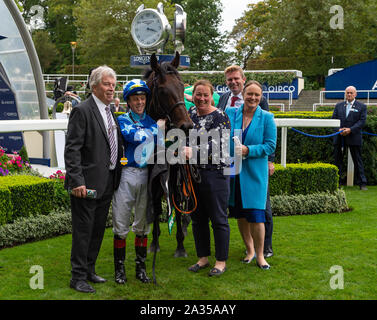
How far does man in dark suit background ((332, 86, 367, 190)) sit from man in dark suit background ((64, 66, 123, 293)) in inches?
231

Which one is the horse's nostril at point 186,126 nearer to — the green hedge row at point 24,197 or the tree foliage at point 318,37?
the green hedge row at point 24,197

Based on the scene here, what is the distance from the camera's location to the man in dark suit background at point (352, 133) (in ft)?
28.0

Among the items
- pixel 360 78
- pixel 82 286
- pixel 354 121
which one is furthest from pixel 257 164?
pixel 360 78

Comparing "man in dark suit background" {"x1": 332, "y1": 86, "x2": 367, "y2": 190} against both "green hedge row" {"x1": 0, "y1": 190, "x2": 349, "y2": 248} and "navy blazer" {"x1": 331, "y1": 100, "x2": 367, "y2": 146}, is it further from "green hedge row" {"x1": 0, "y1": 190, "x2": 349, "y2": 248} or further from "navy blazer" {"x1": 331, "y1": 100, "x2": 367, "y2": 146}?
"green hedge row" {"x1": 0, "y1": 190, "x2": 349, "y2": 248}

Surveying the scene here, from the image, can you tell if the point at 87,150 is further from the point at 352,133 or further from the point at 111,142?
the point at 352,133

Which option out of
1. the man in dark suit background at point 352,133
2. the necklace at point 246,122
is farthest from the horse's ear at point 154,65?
the man in dark suit background at point 352,133

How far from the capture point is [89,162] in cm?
371

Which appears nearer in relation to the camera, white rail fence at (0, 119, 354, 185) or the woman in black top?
white rail fence at (0, 119, 354, 185)

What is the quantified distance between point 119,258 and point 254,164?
153 centimetres

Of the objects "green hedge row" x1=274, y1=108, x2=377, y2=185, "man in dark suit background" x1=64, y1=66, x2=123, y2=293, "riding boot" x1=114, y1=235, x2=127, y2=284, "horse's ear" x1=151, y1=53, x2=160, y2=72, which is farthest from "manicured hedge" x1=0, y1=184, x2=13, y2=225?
"green hedge row" x1=274, y1=108, x2=377, y2=185

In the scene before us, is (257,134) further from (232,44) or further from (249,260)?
(232,44)

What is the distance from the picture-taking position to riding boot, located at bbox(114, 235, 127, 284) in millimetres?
Result: 3902

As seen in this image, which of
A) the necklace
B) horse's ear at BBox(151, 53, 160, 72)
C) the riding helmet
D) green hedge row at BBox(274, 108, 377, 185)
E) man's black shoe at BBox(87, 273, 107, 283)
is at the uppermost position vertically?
horse's ear at BBox(151, 53, 160, 72)
